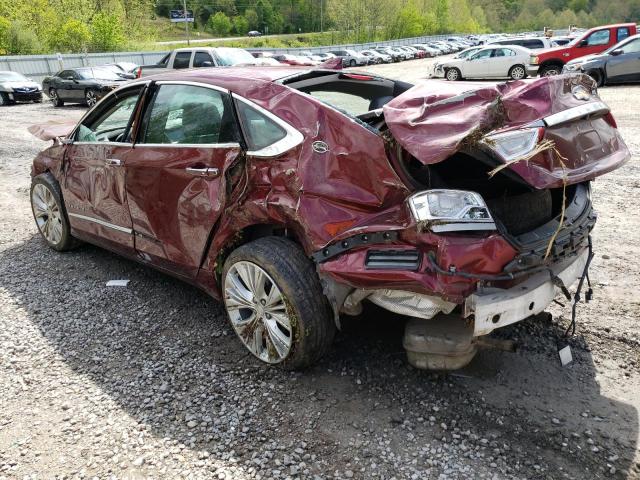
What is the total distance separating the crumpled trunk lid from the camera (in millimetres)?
2451

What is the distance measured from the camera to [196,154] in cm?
343

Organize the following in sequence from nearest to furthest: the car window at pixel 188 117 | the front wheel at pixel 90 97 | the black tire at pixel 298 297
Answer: the black tire at pixel 298 297 → the car window at pixel 188 117 → the front wheel at pixel 90 97

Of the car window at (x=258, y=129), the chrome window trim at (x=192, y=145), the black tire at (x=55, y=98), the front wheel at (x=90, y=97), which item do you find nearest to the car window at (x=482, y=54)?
the front wheel at (x=90, y=97)

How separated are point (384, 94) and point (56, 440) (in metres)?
3.05

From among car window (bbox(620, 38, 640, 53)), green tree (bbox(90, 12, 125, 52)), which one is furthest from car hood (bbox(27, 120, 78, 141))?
green tree (bbox(90, 12, 125, 52))

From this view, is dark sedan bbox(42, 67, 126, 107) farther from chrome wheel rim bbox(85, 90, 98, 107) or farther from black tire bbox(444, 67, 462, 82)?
black tire bbox(444, 67, 462, 82)

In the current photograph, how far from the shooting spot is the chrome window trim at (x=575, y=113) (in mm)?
2520

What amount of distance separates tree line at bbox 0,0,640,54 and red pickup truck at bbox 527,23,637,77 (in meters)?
33.0

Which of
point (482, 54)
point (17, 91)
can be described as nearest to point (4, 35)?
point (17, 91)

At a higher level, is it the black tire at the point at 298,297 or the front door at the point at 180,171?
the front door at the point at 180,171

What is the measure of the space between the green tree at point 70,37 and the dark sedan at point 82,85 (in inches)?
911

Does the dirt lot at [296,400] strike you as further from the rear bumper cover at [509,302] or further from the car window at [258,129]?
the car window at [258,129]

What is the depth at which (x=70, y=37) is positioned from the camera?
134 ft

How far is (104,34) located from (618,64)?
1500 inches
